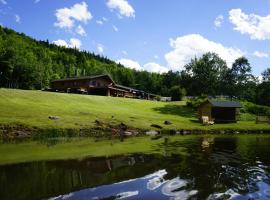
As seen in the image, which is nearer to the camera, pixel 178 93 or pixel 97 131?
pixel 97 131

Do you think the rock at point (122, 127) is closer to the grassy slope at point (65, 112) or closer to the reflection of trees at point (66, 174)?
the grassy slope at point (65, 112)

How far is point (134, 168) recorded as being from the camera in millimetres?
24359

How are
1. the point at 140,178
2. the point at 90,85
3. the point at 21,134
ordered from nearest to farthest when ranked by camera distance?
the point at 140,178, the point at 21,134, the point at 90,85

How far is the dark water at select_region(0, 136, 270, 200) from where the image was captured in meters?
16.8

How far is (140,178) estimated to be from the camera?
2059 cm

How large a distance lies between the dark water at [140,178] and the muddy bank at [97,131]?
2233 cm

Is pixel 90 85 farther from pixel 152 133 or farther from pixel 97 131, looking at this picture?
pixel 97 131

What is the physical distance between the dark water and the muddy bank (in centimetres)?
2233

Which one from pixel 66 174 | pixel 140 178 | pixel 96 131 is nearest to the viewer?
pixel 140 178

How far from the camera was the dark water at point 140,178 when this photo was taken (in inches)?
659

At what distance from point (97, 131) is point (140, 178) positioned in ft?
117

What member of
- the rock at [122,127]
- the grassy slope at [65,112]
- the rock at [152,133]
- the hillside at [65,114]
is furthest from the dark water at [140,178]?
the rock at [152,133]

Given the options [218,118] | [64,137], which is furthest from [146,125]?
[218,118]

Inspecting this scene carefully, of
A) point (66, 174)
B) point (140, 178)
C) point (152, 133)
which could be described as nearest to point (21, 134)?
point (152, 133)
